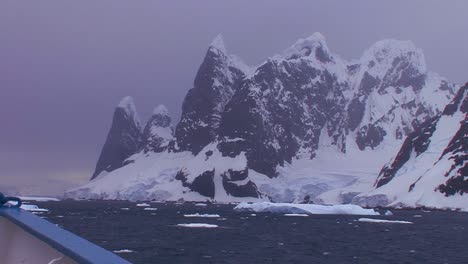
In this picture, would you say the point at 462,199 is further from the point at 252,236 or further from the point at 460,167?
the point at 252,236

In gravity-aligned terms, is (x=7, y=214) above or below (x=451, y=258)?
above

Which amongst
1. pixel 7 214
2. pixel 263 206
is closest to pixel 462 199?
pixel 263 206

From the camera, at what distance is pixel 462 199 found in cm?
17800

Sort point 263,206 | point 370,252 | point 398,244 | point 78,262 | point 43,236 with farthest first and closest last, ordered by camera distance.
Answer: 1. point 263,206
2. point 398,244
3. point 370,252
4. point 43,236
5. point 78,262

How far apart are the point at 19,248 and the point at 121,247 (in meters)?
38.4

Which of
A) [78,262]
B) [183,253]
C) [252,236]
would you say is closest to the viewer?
[78,262]

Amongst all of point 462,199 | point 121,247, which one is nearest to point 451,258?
point 121,247

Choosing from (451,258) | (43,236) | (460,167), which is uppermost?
(460,167)

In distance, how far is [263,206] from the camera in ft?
477

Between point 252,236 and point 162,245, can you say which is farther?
point 252,236

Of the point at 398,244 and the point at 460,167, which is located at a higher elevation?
the point at 460,167

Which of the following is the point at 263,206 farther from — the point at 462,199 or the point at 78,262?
the point at 78,262

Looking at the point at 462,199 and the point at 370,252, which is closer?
the point at 370,252

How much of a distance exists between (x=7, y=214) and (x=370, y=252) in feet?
139
